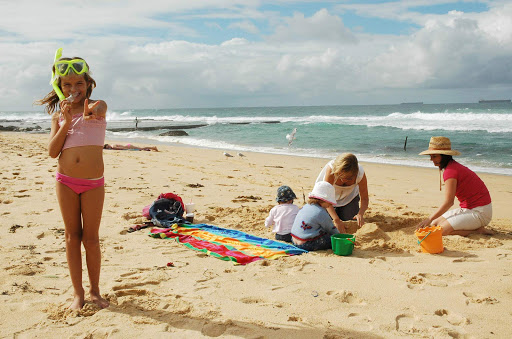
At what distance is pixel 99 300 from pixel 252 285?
49.9 inches

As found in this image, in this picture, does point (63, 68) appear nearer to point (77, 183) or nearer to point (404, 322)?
point (77, 183)

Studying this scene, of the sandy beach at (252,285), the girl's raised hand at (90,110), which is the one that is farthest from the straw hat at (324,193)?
the girl's raised hand at (90,110)

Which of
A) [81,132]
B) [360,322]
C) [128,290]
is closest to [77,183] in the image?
[81,132]

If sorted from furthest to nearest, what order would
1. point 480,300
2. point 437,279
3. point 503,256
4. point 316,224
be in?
point 316,224, point 503,256, point 437,279, point 480,300

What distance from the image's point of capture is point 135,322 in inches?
117

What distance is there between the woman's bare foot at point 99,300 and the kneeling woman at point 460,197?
3.81m

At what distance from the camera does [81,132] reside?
122 inches

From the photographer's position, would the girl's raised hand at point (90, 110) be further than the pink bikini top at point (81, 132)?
No

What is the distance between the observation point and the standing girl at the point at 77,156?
303 centimetres

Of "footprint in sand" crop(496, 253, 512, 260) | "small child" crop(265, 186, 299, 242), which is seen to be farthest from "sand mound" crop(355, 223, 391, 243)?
"footprint in sand" crop(496, 253, 512, 260)

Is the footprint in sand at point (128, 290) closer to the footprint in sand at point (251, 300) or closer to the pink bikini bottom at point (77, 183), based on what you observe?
the footprint in sand at point (251, 300)

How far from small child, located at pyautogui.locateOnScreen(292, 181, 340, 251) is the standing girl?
7.78 feet

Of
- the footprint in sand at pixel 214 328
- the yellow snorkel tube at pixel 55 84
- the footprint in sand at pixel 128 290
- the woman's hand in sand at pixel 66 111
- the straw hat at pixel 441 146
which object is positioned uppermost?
the yellow snorkel tube at pixel 55 84

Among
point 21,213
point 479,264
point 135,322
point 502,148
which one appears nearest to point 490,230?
point 479,264
